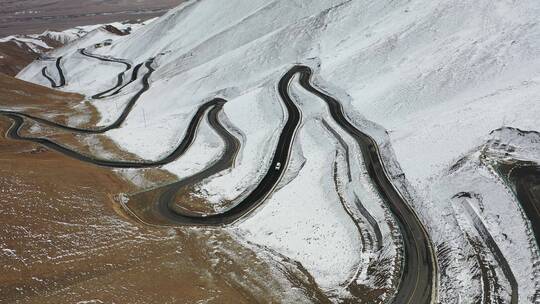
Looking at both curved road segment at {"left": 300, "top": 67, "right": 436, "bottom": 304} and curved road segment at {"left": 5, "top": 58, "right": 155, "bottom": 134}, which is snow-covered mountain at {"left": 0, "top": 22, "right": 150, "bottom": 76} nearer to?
curved road segment at {"left": 5, "top": 58, "right": 155, "bottom": 134}

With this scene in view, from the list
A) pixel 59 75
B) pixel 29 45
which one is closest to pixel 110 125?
pixel 59 75

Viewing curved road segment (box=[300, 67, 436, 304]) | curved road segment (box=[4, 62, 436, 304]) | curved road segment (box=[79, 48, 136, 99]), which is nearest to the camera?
curved road segment (box=[300, 67, 436, 304])

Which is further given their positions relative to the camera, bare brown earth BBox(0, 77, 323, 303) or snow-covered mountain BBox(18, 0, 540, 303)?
snow-covered mountain BBox(18, 0, 540, 303)

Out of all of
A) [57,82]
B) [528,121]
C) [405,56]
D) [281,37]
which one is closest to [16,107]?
[57,82]

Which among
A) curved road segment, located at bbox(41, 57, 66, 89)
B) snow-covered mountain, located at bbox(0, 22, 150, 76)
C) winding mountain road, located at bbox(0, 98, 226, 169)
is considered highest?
snow-covered mountain, located at bbox(0, 22, 150, 76)

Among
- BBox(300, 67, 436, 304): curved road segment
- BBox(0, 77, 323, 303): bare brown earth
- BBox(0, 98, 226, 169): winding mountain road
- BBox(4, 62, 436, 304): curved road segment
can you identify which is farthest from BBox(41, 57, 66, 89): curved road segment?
BBox(300, 67, 436, 304): curved road segment

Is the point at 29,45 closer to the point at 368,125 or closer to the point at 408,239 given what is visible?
the point at 368,125

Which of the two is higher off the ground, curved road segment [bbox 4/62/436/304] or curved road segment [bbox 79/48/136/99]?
curved road segment [bbox 79/48/136/99]
